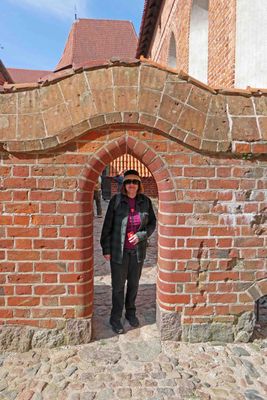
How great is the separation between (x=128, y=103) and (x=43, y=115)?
78 cm

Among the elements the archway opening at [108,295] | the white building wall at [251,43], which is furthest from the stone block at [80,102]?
the white building wall at [251,43]

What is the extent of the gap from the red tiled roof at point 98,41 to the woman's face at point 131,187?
1983 cm

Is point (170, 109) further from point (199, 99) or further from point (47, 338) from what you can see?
point (47, 338)

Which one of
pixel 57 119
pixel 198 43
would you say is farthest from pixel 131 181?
pixel 198 43

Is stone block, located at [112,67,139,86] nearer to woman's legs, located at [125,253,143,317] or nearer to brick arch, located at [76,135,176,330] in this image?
brick arch, located at [76,135,176,330]

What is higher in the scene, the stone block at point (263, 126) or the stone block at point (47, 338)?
the stone block at point (263, 126)

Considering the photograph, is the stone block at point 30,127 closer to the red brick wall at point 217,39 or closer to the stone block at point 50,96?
the stone block at point 50,96

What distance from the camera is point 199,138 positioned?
3057 millimetres

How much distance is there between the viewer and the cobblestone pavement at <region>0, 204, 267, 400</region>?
2.57 meters

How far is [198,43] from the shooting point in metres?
8.91

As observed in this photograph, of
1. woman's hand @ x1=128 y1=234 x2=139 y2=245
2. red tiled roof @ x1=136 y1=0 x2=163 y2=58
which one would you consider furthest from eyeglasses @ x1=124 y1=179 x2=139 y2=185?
red tiled roof @ x1=136 y1=0 x2=163 y2=58

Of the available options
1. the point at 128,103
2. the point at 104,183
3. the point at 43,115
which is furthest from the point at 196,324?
the point at 104,183

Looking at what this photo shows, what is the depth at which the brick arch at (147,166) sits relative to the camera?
10.0ft

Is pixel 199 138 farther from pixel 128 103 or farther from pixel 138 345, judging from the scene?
pixel 138 345
